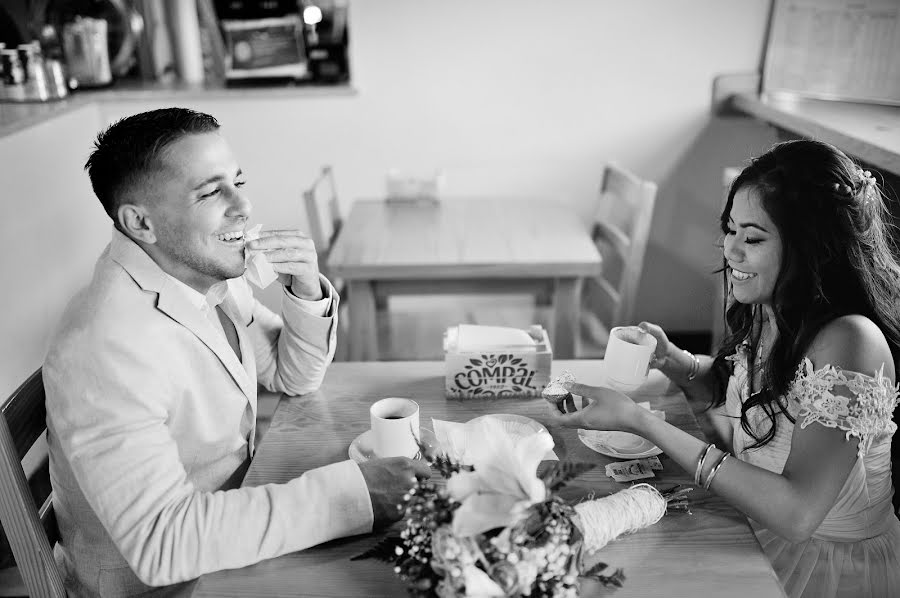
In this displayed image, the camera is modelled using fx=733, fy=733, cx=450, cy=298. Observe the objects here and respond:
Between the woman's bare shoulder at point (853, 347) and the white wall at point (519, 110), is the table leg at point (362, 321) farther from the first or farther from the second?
the woman's bare shoulder at point (853, 347)

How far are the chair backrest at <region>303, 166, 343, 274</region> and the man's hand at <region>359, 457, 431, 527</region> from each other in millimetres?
1362

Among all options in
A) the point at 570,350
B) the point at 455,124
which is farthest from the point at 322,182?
the point at 570,350

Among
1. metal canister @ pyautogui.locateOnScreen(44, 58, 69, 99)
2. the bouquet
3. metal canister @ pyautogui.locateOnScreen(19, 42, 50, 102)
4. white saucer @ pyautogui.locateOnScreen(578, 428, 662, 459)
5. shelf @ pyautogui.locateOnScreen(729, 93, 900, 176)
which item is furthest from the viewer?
metal canister @ pyautogui.locateOnScreen(44, 58, 69, 99)

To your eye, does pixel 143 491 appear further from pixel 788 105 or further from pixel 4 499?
pixel 788 105

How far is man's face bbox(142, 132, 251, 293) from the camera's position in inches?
48.8

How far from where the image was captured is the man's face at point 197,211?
1240mm

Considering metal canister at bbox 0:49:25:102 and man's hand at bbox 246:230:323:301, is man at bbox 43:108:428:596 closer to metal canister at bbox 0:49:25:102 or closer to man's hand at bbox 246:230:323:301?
man's hand at bbox 246:230:323:301

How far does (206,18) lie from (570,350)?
224cm

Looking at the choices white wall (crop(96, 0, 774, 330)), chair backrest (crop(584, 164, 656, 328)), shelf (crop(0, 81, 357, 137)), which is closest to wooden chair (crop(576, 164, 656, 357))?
chair backrest (crop(584, 164, 656, 328))

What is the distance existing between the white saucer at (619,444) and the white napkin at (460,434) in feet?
0.24

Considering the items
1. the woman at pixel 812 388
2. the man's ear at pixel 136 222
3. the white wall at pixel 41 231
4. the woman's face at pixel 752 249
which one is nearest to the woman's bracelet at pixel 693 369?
the woman at pixel 812 388

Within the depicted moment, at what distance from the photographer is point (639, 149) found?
3244mm

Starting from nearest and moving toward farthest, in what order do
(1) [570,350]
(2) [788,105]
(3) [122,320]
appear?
(3) [122,320]
(1) [570,350]
(2) [788,105]

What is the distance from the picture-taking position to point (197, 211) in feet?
4.15
